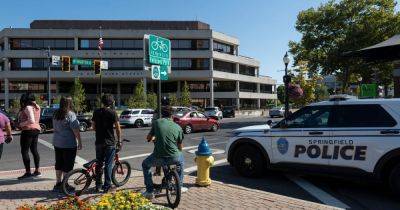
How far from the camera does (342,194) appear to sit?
894cm

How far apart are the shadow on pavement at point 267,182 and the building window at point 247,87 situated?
7870cm

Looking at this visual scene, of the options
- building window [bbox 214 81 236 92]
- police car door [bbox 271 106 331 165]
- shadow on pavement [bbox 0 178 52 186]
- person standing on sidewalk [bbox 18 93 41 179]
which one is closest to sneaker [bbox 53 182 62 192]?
shadow on pavement [bbox 0 178 52 186]

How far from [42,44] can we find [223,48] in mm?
31407

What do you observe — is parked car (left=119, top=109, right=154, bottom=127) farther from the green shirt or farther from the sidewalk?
the green shirt

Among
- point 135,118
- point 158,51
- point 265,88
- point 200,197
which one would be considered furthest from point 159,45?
point 265,88

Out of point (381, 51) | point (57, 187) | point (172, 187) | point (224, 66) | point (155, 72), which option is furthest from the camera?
point (224, 66)

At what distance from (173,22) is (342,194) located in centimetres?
7730

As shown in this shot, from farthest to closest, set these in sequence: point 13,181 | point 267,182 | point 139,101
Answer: point 139,101
point 267,182
point 13,181

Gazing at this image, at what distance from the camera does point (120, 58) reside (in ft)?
250

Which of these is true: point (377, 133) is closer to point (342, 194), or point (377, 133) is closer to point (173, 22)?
point (342, 194)

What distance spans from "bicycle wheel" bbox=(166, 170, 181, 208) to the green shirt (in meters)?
0.38

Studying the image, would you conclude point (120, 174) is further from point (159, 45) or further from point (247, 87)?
point (247, 87)

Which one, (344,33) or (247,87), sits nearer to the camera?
(344,33)

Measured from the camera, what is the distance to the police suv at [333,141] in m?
8.54
